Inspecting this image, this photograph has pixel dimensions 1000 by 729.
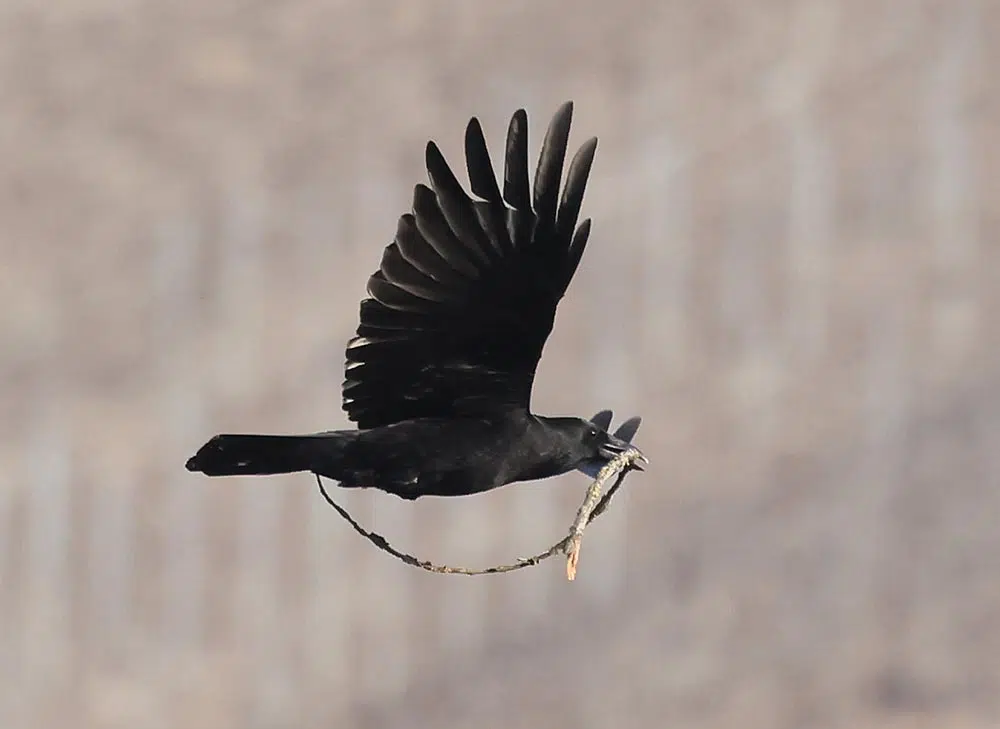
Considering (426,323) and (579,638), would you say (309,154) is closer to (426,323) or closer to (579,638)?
(579,638)

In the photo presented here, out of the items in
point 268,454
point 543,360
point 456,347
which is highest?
point 543,360

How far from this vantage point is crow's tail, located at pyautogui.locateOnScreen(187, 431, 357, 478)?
6.35 m

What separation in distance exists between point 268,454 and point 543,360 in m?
15.6

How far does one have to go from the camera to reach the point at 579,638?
22.1m

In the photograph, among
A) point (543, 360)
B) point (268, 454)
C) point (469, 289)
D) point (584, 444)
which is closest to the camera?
point (268, 454)

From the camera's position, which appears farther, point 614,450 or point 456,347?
point 614,450

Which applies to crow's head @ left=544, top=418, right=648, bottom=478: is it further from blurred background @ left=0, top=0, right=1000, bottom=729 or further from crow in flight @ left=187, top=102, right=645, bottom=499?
blurred background @ left=0, top=0, right=1000, bottom=729

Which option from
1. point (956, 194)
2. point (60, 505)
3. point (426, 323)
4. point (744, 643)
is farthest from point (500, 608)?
point (426, 323)

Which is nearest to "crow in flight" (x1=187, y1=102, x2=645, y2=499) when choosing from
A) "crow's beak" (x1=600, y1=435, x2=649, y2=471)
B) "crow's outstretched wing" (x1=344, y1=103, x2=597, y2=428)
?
"crow's outstretched wing" (x1=344, y1=103, x2=597, y2=428)

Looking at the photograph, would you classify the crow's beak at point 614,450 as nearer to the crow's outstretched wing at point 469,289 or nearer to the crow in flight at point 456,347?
the crow in flight at point 456,347

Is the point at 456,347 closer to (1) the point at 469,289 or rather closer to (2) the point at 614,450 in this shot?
(1) the point at 469,289

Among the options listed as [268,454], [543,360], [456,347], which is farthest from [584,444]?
[543,360]

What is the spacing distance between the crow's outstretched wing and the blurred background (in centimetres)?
1406

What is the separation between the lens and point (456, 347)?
6613mm
